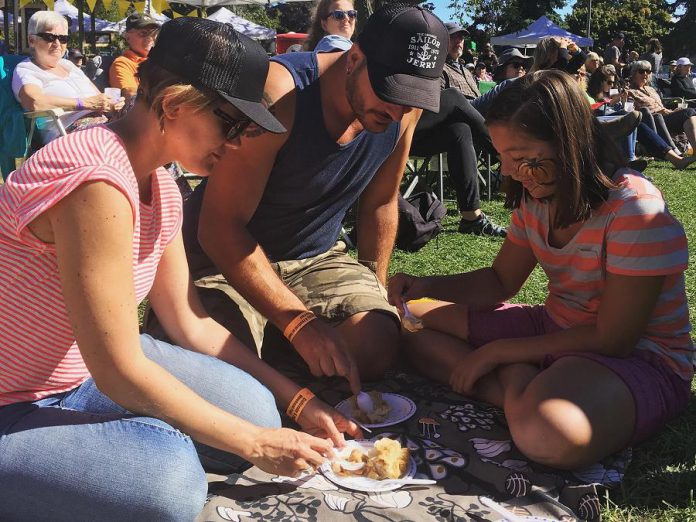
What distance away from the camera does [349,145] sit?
10.0ft

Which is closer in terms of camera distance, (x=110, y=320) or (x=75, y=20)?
(x=110, y=320)

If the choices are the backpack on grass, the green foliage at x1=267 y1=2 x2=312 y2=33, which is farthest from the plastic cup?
the green foliage at x1=267 y1=2 x2=312 y2=33

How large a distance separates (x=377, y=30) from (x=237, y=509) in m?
1.69

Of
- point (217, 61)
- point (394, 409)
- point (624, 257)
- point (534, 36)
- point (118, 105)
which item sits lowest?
point (534, 36)

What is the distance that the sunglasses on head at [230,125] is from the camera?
6.04ft

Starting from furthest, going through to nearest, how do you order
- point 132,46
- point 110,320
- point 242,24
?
point 242,24 < point 132,46 < point 110,320

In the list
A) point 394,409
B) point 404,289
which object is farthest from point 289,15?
point 394,409

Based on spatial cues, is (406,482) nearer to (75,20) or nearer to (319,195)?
(319,195)

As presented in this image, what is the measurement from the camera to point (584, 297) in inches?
107

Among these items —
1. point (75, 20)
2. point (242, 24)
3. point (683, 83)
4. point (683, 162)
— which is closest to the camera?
point (683, 162)

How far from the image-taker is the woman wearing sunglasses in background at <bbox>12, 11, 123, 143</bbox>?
6.52m

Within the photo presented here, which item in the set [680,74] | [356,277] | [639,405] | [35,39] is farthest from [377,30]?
[680,74]

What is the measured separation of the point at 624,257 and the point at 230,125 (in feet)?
4.47

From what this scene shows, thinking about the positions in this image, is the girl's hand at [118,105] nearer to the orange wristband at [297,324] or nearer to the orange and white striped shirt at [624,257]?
the orange wristband at [297,324]
